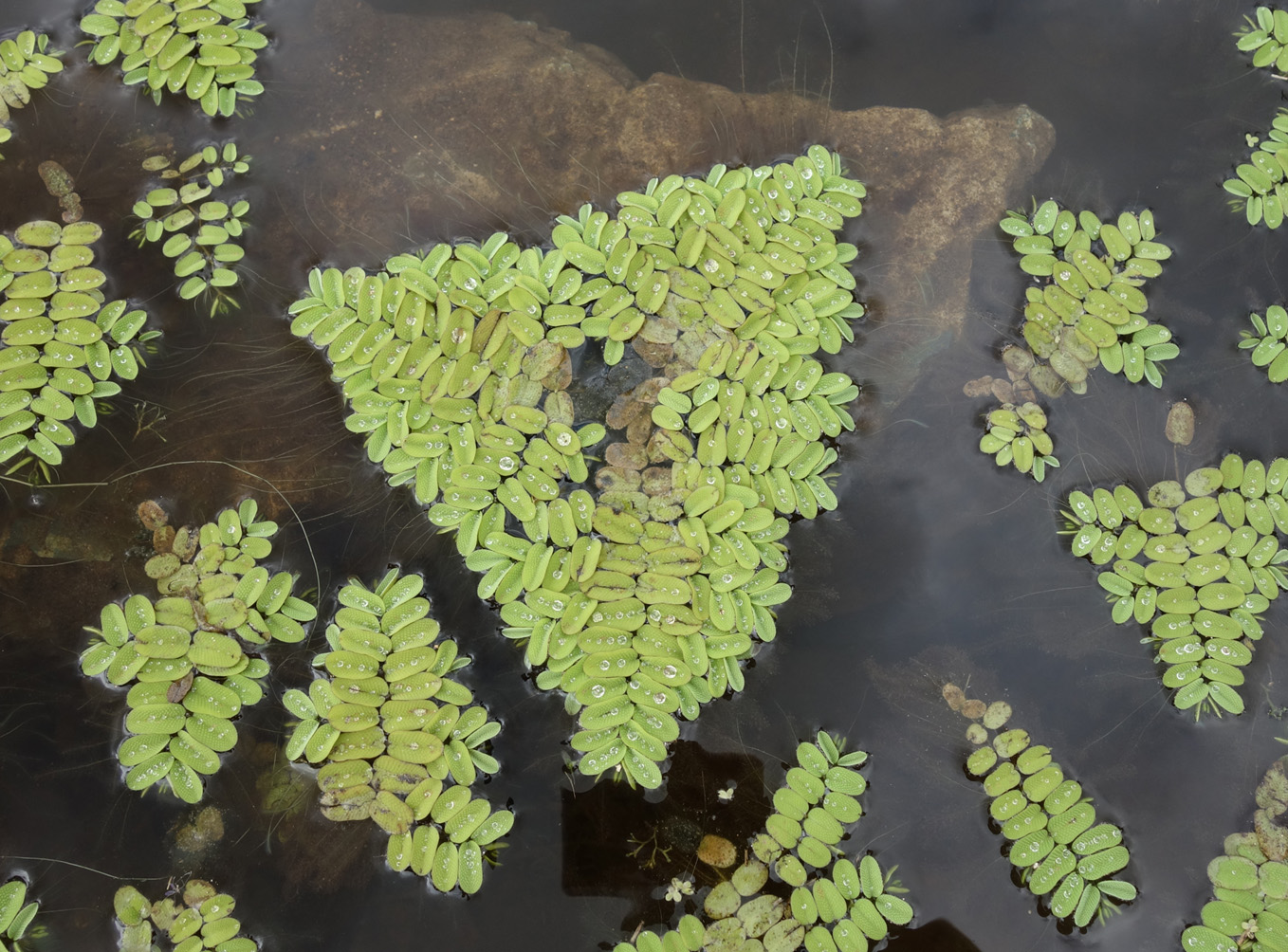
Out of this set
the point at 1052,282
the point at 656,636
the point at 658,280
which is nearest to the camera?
the point at 656,636

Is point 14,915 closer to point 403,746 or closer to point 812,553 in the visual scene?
point 403,746

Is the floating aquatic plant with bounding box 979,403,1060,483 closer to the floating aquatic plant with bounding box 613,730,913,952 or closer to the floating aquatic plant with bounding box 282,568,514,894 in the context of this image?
the floating aquatic plant with bounding box 613,730,913,952

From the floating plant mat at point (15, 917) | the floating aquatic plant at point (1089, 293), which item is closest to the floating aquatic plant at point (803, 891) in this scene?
the floating aquatic plant at point (1089, 293)

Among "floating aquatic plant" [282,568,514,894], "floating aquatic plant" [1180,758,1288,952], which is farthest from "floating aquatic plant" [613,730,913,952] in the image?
"floating aquatic plant" [1180,758,1288,952]

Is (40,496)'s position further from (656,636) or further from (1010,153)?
(1010,153)

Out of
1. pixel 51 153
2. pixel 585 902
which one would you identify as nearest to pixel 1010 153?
pixel 585 902

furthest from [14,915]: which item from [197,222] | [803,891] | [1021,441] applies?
[1021,441]
